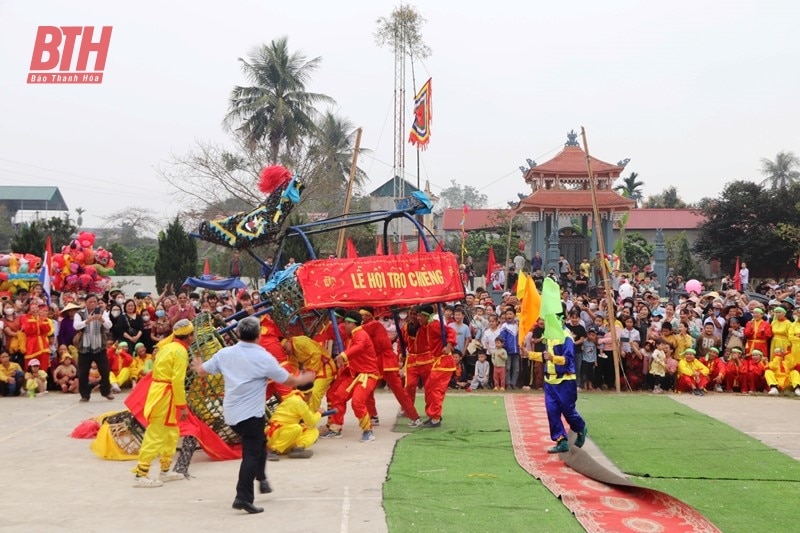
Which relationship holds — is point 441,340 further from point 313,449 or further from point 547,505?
point 547,505

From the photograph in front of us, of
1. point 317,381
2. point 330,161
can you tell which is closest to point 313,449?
point 317,381

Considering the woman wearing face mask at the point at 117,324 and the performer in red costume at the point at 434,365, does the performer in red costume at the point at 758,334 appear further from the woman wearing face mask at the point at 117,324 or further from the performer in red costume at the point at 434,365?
the woman wearing face mask at the point at 117,324

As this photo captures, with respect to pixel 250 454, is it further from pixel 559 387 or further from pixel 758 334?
pixel 758 334

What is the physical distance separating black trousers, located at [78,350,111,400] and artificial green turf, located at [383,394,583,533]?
537cm

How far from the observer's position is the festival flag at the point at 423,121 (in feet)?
85.3

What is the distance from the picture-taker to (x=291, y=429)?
8641 millimetres

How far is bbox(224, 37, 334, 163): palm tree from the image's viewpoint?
3434cm

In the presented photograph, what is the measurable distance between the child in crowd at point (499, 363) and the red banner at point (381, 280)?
13.9 feet

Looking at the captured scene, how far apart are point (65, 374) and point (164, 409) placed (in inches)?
292

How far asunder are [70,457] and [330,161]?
2357cm

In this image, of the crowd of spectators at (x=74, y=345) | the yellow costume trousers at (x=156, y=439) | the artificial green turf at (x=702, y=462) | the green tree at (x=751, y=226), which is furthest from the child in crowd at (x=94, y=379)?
the green tree at (x=751, y=226)

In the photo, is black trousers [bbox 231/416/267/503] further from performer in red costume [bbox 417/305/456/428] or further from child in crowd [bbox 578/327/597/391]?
child in crowd [bbox 578/327/597/391]

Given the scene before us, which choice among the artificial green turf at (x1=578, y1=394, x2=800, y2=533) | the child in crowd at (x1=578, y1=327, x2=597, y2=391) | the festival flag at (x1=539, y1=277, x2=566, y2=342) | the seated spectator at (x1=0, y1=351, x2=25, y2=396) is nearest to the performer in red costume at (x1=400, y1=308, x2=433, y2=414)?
the festival flag at (x1=539, y1=277, x2=566, y2=342)

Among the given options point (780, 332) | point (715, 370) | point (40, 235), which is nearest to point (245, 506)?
point (715, 370)
